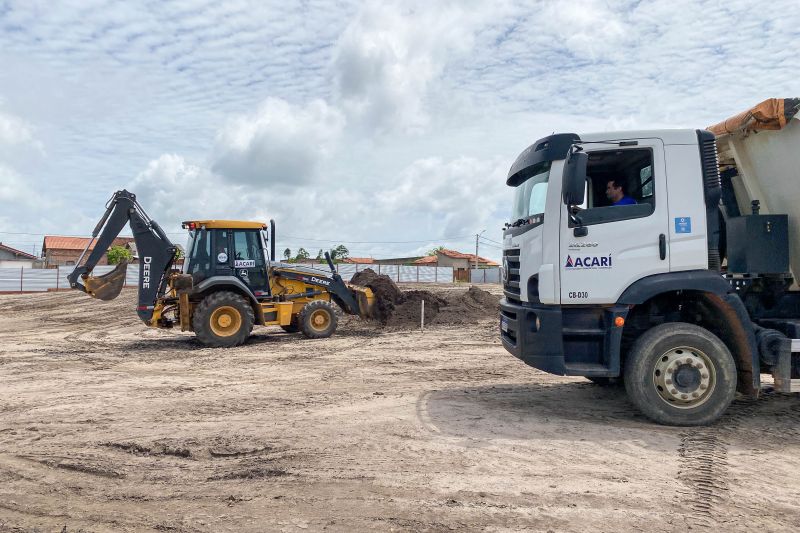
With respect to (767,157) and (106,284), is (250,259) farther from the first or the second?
(767,157)

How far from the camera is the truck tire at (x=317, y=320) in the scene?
14016mm

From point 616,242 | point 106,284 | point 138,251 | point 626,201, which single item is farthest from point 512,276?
point 106,284

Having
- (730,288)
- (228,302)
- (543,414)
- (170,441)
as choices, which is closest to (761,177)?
(730,288)

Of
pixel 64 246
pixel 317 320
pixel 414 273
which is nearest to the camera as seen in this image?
pixel 317 320

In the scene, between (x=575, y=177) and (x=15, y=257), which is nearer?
(x=575, y=177)

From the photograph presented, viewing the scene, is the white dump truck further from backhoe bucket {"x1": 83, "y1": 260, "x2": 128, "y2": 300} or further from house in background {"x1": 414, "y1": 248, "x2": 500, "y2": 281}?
house in background {"x1": 414, "y1": 248, "x2": 500, "y2": 281}

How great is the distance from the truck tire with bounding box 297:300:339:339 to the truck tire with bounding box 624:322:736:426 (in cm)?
900

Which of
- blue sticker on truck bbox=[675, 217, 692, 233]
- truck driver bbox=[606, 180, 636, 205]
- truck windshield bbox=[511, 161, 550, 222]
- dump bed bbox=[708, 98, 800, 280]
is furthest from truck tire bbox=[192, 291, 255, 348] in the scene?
dump bed bbox=[708, 98, 800, 280]

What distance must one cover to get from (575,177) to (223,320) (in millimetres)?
9287

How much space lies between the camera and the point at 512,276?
6.98 m

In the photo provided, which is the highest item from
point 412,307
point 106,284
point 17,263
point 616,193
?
point 17,263

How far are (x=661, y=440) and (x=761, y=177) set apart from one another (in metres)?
3.22

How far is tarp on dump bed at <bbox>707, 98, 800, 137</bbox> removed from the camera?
6.20 metres

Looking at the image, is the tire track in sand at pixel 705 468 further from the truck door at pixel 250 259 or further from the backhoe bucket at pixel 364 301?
the truck door at pixel 250 259
